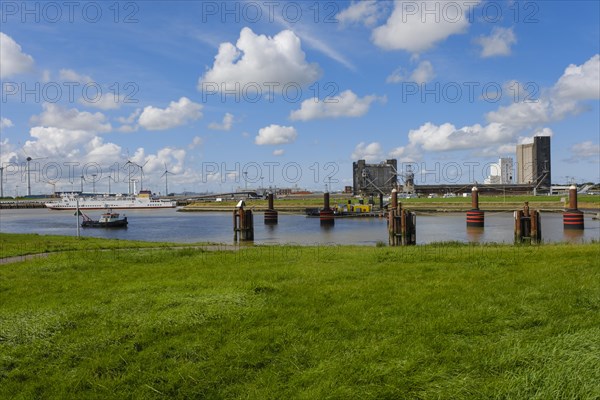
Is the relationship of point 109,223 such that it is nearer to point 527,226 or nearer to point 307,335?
point 527,226

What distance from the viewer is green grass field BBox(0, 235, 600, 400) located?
5.36 metres

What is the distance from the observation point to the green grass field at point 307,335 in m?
5.36

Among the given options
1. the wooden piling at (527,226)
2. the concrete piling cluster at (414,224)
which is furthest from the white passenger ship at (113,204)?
the wooden piling at (527,226)

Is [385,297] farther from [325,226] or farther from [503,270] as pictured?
[325,226]

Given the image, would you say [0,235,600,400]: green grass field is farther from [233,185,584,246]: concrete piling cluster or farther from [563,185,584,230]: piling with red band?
[563,185,584,230]: piling with red band

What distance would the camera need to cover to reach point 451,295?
9094 millimetres

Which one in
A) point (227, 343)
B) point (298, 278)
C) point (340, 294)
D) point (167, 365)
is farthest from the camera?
point (298, 278)

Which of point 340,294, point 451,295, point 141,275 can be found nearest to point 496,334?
point 451,295

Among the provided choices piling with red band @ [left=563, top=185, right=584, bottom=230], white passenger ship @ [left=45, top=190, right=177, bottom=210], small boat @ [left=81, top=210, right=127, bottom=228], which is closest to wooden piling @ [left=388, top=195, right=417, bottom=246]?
piling with red band @ [left=563, top=185, right=584, bottom=230]

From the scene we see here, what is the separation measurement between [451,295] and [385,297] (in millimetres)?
1218

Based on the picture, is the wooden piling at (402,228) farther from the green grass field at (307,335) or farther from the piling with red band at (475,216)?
the piling with red band at (475,216)

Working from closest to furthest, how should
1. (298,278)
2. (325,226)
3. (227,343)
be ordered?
(227,343) → (298,278) → (325,226)

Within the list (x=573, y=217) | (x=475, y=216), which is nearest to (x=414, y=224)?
(x=475, y=216)

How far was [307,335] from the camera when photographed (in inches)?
270
